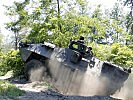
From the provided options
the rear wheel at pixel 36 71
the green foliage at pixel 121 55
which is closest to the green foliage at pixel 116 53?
the green foliage at pixel 121 55

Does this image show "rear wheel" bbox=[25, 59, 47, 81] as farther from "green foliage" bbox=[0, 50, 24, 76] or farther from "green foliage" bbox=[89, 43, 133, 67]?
"green foliage" bbox=[89, 43, 133, 67]

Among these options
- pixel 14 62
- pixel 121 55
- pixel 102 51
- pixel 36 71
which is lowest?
pixel 14 62

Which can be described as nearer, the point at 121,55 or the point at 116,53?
the point at 121,55

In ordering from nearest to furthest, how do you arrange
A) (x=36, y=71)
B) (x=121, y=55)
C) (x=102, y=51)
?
(x=36, y=71) < (x=121, y=55) < (x=102, y=51)

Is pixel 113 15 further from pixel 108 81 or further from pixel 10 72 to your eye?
pixel 108 81

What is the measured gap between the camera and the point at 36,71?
651 inches

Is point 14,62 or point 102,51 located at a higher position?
point 102,51

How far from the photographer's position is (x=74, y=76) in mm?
15055

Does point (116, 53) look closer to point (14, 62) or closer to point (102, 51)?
point (102, 51)

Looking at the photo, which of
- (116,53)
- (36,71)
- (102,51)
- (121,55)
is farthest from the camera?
(102,51)

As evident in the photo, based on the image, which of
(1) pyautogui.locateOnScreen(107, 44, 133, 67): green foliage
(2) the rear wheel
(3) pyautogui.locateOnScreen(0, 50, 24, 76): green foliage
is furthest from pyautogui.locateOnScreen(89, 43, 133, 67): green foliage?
(2) the rear wheel

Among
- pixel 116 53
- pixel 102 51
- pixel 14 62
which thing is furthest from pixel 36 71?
pixel 116 53

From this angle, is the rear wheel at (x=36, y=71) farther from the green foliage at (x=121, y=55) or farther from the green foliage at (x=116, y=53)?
the green foliage at (x=121, y=55)

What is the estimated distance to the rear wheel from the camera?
16531 millimetres
